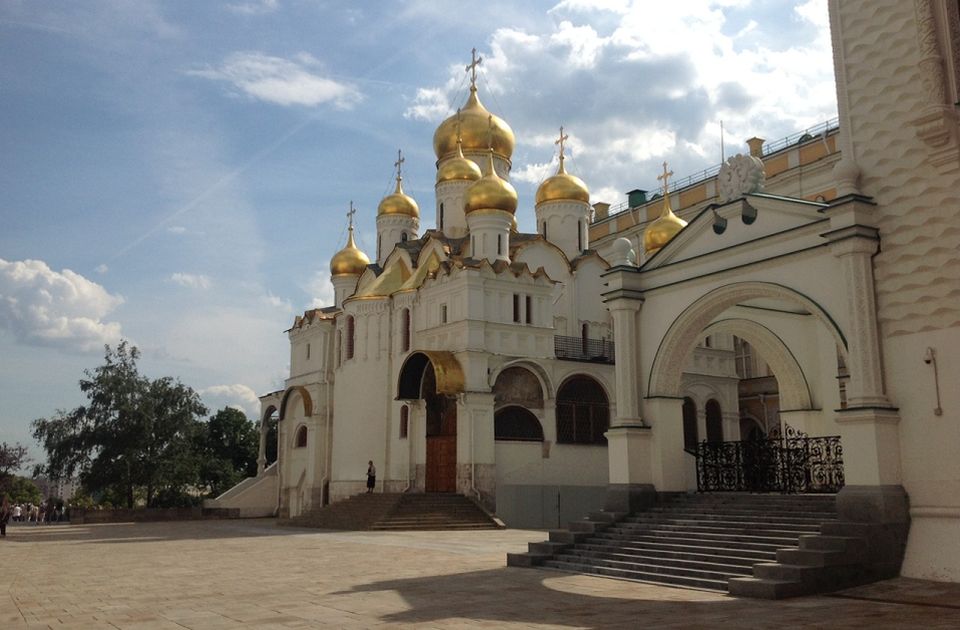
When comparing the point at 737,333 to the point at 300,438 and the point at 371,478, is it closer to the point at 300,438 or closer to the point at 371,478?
the point at 371,478

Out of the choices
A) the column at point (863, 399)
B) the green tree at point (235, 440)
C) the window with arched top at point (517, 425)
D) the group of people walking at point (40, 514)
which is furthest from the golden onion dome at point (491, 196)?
the green tree at point (235, 440)

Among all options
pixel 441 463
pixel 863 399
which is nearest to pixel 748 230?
pixel 863 399

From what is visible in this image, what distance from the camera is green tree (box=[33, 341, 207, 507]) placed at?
32812mm

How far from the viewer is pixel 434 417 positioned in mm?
24266

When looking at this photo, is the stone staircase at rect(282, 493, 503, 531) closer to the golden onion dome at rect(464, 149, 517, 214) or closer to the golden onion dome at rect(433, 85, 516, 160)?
the golden onion dome at rect(464, 149, 517, 214)

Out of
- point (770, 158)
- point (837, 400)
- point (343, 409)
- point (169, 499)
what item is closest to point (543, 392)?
point (343, 409)

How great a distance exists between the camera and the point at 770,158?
2897cm

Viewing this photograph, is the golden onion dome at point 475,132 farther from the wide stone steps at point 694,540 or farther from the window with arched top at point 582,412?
the wide stone steps at point 694,540

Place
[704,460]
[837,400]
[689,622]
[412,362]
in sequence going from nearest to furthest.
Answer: [689,622], [704,460], [837,400], [412,362]

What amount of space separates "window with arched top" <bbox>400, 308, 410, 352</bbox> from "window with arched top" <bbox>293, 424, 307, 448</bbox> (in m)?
8.06

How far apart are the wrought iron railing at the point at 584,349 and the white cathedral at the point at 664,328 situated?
87 millimetres

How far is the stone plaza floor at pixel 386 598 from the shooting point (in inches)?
288

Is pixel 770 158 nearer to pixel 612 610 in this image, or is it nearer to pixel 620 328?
pixel 620 328

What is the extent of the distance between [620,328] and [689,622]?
263 inches
